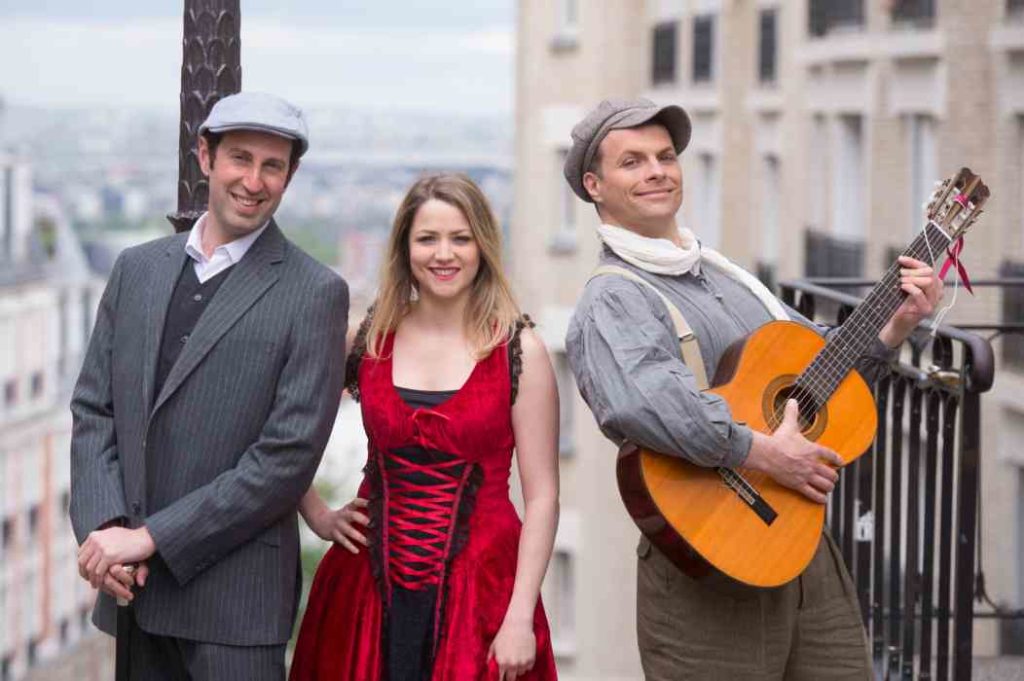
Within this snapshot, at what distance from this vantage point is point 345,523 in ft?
17.2

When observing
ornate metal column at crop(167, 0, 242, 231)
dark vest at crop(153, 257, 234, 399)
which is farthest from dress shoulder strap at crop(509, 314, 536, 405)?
ornate metal column at crop(167, 0, 242, 231)

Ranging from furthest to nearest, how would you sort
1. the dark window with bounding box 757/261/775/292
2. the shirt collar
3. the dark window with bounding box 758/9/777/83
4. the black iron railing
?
the dark window with bounding box 757/261/775/292, the dark window with bounding box 758/9/777/83, the black iron railing, the shirt collar

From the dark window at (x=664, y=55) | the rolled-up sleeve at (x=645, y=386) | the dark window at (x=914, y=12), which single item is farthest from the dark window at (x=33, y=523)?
the rolled-up sleeve at (x=645, y=386)

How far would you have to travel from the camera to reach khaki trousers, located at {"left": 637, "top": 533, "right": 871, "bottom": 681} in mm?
4945

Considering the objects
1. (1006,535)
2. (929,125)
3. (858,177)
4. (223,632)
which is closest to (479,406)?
(223,632)

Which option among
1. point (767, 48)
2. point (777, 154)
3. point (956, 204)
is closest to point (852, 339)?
point (956, 204)

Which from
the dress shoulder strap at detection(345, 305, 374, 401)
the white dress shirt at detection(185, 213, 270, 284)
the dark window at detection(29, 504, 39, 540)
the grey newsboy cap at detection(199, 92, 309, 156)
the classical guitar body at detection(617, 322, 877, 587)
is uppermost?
the grey newsboy cap at detection(199, 92, 309, 156)

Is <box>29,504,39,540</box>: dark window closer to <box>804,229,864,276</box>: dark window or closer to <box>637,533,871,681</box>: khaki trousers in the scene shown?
<box>804,229,864,276</box>: dark window

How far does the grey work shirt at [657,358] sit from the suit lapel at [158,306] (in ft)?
2.97

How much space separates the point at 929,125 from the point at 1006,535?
4.48 metres

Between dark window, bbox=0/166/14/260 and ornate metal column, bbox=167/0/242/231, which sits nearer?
ornate metal column, bbox=167/0/242/231

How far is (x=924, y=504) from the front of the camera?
634 cm

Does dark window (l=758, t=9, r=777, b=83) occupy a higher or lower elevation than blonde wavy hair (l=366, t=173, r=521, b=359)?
higher

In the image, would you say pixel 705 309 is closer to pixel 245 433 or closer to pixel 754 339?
pixel 754 339
